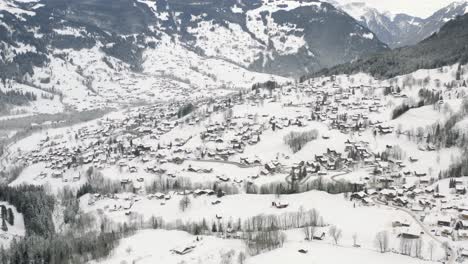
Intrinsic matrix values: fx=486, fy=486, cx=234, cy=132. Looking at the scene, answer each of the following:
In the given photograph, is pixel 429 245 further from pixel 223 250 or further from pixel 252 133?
pixel 252 133

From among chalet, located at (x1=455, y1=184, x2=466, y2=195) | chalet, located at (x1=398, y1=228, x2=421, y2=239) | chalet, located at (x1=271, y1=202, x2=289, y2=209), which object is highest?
chalet, located at (x1=455, y1=184, x2=466, y2=195)

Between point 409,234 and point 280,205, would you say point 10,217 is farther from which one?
point 409,234

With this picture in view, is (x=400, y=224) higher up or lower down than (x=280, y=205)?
lower down

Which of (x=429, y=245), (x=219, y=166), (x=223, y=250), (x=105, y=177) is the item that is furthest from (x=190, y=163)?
(x=429, y=245)

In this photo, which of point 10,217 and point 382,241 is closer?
point 382,241

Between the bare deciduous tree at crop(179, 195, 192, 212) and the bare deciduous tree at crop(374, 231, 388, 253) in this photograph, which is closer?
the bare deciduous tree at crop(374, 231, 388, 253)

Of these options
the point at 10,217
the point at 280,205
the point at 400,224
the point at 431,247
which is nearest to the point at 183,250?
the point at 280,205

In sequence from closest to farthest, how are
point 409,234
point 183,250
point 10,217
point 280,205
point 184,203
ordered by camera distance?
point 409,234 < point 183,250 < point 280,205 < point 184,203 < point 10,217

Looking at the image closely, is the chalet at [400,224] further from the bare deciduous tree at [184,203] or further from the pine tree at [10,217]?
the pine tree at [10,217]

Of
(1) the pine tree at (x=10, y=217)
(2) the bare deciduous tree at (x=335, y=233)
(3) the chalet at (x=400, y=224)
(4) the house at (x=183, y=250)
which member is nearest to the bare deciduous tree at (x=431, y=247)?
(3) the chalet at (x=400, y=224)

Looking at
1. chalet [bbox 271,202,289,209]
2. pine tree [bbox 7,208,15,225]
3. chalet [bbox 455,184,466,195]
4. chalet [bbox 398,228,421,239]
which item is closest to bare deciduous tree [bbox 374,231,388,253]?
chalet [bbox 398,228,421,239]

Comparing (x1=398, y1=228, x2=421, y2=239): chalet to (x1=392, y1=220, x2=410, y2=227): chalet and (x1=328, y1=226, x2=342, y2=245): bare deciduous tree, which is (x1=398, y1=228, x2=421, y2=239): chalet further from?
(x1=328, y1=226, x2=342, y2=245): bare deciduous tree
